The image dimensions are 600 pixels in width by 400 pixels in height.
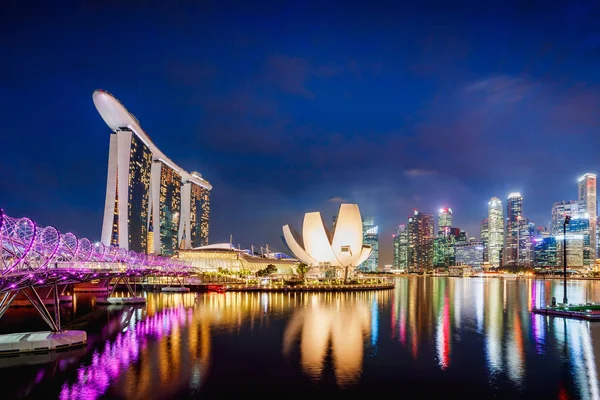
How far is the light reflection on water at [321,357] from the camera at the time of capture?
43.0 ft

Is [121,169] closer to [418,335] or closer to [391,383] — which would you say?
[418,335]

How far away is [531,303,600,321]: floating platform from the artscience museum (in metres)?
33.6

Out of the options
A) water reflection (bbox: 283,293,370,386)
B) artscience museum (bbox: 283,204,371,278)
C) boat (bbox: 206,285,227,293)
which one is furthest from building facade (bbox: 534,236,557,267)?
water reflection (bbox: 283,293,370,386)

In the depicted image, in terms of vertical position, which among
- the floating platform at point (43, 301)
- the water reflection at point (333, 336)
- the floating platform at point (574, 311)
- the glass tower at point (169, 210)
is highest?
the glass tower at point (169, 210)

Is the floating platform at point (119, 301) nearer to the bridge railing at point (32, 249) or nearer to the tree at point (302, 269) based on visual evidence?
the bridge railing at point (32, 249)

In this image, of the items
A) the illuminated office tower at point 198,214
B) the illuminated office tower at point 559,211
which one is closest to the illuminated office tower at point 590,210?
the illuminated office tower at point 559,211

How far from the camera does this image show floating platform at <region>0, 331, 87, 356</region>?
645 inches

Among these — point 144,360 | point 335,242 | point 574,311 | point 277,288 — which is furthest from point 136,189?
point 574,311

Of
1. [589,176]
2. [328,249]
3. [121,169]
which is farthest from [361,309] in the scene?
[589,176]

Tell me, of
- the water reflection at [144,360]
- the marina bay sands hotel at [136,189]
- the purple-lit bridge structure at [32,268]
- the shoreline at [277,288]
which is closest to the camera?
the water reflection at [144,360]

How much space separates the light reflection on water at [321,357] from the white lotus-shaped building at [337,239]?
112 ft

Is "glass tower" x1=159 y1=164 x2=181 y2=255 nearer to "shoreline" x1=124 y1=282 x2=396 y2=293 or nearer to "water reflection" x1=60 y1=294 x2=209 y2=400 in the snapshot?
"shoreline" x1=124 y1=282 x2=396 y2=293

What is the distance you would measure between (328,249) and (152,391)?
51276 millimetres

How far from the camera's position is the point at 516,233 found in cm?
17525
